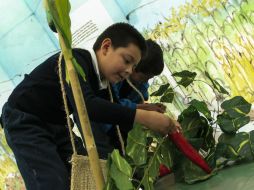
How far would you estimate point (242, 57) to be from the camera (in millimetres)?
1611

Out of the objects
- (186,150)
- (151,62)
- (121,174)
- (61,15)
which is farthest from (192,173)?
(151,62)

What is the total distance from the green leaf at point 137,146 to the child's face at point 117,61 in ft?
0.82

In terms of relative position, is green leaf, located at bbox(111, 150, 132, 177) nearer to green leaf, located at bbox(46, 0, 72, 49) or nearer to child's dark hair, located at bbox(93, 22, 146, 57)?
green leaf, located at bbox(46, 0, 72, 49)

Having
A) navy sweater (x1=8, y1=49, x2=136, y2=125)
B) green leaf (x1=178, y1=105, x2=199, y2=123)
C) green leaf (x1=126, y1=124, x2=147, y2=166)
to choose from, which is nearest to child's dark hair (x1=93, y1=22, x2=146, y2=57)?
navy sweater (x1=8, y1=49, x2=136, y2=125)

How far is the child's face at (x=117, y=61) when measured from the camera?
1.07m

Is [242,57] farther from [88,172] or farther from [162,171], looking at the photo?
[88,172]

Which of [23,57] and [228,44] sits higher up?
[23,57]

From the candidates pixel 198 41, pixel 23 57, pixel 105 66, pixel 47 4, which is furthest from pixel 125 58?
pixel 23 57

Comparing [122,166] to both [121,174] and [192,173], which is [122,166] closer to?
[121,174]

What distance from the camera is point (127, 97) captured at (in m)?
1.51

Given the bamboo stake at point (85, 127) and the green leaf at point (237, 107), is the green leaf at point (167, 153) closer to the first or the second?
the green leaf at point (237, 107)

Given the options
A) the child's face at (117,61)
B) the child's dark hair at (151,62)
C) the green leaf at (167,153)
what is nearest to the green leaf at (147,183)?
the green leaf at (167,153)

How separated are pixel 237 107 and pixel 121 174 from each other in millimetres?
445

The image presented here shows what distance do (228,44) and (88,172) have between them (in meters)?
1.03
